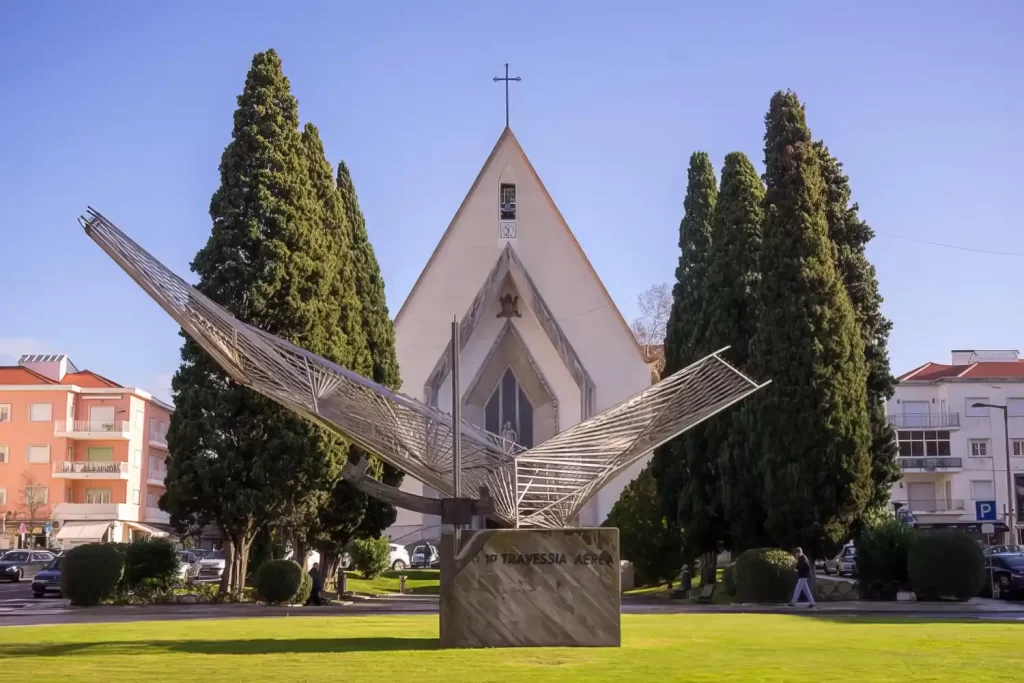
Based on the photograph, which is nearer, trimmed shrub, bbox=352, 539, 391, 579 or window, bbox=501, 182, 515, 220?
trimmed shrub, bbox=352, 539, 391, 579

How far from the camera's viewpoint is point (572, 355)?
4994cm

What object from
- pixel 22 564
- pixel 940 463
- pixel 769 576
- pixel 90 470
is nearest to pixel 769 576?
pixel 769 576

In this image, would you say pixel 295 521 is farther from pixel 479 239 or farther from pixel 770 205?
pixel 479 239

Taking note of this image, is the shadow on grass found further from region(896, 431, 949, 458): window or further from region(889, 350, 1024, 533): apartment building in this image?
region(896, 431, 949, 458): window

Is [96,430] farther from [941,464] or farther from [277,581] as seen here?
[941,464]

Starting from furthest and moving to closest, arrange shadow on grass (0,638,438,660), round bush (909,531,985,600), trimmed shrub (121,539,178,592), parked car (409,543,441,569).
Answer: parked car (409,543,441,569)
trimmed shrub (121,539,178,592)
round bush (909,531,985,600)
shadow on grass (0,638,438,660)

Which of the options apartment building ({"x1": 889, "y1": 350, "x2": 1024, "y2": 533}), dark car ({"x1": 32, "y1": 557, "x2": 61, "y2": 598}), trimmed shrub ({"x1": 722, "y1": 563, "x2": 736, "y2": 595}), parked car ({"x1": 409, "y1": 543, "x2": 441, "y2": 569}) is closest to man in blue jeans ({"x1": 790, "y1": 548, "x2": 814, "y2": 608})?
trimmed shrub ({"x1": 722, "y1": 563, "x2": 736, "y2": 595})

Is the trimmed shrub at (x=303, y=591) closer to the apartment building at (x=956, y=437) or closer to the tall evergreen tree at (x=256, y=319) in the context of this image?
the tall evergreen tree at (x=256, y=319)

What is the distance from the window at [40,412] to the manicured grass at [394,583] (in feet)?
102

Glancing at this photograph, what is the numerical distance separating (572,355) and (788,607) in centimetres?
2428

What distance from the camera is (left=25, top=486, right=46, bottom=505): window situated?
6962 cm

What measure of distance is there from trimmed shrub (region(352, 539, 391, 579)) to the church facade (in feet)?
33.9

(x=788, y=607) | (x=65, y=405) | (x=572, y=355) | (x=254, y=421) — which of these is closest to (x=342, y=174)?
(x=254, y=421)

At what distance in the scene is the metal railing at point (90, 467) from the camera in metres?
71.6
